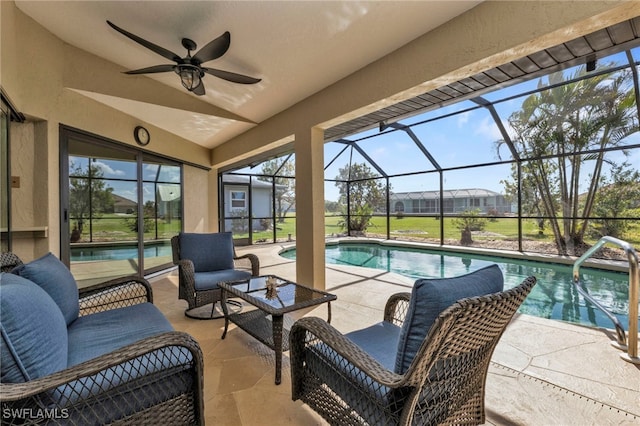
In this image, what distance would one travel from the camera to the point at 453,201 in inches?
348

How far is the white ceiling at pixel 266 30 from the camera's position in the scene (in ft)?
7.61

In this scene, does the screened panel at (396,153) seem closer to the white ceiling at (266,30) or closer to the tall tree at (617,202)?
the tall tree at (617,202)

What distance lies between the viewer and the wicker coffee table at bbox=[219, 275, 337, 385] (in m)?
2.02

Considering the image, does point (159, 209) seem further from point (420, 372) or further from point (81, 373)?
point (420, 372)

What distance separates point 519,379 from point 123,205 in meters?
5.31

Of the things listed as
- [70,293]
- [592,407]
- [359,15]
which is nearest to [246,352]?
[70,293]

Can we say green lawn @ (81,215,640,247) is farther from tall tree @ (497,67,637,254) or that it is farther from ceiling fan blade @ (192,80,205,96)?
ceiling fan blade @ (192,80,205,96)

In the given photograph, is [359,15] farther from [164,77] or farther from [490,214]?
[490,214]

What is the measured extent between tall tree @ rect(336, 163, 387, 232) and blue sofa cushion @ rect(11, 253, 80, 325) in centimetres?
970

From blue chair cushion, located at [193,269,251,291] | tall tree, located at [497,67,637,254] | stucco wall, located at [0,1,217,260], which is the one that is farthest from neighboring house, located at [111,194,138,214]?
tall tree, located at [497,67,637,254]

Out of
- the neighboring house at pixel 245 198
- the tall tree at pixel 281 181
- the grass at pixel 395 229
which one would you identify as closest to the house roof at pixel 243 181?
the neighboring house at pixel 245 198

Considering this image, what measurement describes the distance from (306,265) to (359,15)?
9.36ft

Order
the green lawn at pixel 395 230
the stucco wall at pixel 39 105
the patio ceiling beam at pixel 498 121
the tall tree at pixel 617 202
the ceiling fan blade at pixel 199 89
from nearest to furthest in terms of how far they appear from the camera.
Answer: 1. the stucco wall at pixel 39 105
2. the ceiling fan blade at pixel 199 89
3. the green lawn at pixel 395 230
4. the tall tree at pixel 617 202
5. the patio ceiling beam at pixel 498 121

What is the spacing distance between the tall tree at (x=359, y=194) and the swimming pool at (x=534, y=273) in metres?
→ 1.31
